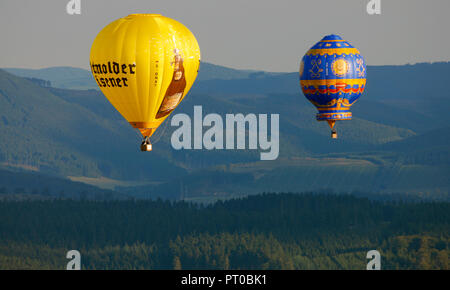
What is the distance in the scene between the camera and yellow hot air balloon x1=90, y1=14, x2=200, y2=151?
117m

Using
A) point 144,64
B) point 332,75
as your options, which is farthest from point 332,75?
point 144,64

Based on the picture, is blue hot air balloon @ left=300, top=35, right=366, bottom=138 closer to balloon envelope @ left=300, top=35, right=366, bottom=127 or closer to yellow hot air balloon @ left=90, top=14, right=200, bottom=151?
balloon envelope @ left=300, top=35, right=366, bottom=127

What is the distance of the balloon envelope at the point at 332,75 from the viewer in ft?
487

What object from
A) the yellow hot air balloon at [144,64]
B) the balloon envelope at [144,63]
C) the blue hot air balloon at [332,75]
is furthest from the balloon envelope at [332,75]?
the balloon envelope at [144,63]

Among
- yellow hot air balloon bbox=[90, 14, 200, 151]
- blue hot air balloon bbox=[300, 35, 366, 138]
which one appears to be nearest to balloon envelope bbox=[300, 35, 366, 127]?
blue hot air balloon bbox=[300, 35, 366, 138]

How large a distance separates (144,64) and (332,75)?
40457mm

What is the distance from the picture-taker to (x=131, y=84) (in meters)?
119

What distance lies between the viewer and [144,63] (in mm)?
117812

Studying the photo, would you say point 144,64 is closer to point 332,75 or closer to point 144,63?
point 144,63
